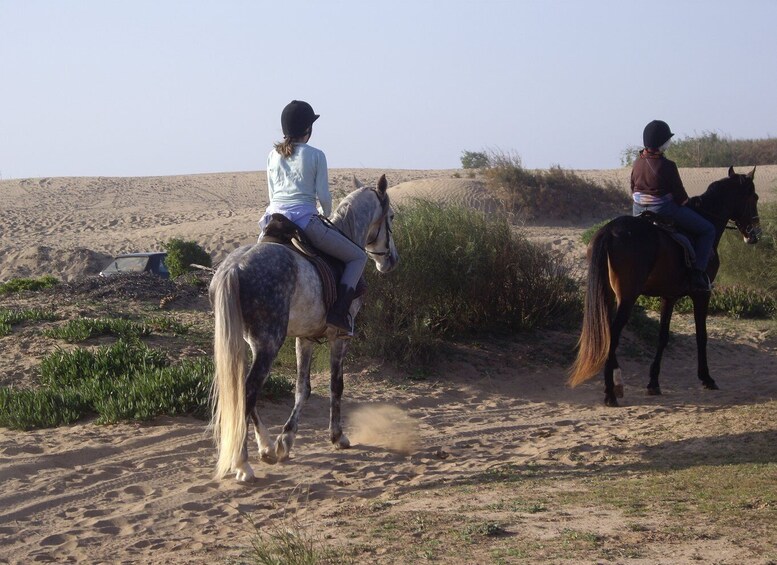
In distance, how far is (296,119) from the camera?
24.1 ft

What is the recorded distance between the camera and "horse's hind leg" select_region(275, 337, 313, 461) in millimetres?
7242

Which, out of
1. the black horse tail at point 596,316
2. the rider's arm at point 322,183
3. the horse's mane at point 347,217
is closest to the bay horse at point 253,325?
the rider's arm at point 322,183

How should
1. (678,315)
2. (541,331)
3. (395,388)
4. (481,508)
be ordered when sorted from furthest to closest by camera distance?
(678,315) → (541,331) → (395,388) → (481,508)

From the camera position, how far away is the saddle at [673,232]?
10102 mm

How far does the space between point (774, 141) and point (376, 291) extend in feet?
148

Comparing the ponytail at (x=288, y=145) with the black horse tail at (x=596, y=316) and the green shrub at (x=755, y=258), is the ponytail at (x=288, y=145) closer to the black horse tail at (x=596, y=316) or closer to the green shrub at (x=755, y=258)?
the black horse tail at (x=596, y=316)

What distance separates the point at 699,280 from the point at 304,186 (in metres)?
→ 5.13

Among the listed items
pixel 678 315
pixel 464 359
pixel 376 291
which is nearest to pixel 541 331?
pixel 464 359

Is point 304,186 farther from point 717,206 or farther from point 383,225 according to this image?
point 717,206

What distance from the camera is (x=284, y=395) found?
943 cm

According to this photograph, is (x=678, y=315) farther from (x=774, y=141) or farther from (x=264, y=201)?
(x=774, y=141)

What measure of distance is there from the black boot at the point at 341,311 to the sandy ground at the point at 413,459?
3.65ft

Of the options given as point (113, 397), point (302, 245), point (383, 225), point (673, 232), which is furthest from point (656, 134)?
point (113, 397)

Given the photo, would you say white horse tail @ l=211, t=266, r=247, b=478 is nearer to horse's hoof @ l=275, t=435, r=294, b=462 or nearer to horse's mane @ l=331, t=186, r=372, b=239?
horse's hoof @ l=275, t=435, r=294, b=462
